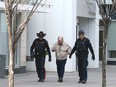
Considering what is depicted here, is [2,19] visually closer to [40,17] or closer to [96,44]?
[40,17]

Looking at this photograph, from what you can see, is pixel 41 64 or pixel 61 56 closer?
pixel 41 64

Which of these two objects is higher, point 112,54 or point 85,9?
point 85,9

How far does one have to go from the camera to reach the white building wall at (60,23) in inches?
922

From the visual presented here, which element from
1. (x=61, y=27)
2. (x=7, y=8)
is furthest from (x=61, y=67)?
(x=7, y=8)

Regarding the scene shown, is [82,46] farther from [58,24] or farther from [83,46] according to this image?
[58,24]

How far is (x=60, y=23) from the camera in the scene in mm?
23531

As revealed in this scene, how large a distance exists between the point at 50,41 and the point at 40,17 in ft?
4.48

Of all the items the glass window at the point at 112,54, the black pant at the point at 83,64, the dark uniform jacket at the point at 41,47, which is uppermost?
the dark uniform jacket at the point at 41,47

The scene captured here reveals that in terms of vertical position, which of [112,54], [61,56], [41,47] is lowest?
[112,54]

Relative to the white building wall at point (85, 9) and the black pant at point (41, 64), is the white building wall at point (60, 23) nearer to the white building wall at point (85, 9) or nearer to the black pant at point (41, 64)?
the white building wall at point (85, 9)

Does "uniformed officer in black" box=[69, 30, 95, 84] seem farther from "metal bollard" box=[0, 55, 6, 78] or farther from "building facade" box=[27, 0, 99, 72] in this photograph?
"building facade" box=[27, 0, 99, 72]

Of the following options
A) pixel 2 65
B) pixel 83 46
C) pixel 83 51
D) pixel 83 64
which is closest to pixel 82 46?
pixel 83 46

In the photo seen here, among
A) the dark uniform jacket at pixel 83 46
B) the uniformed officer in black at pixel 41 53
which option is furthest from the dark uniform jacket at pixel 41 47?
the dark uniform jacket at pixel 83 46

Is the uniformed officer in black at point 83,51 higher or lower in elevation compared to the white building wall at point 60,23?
lower
